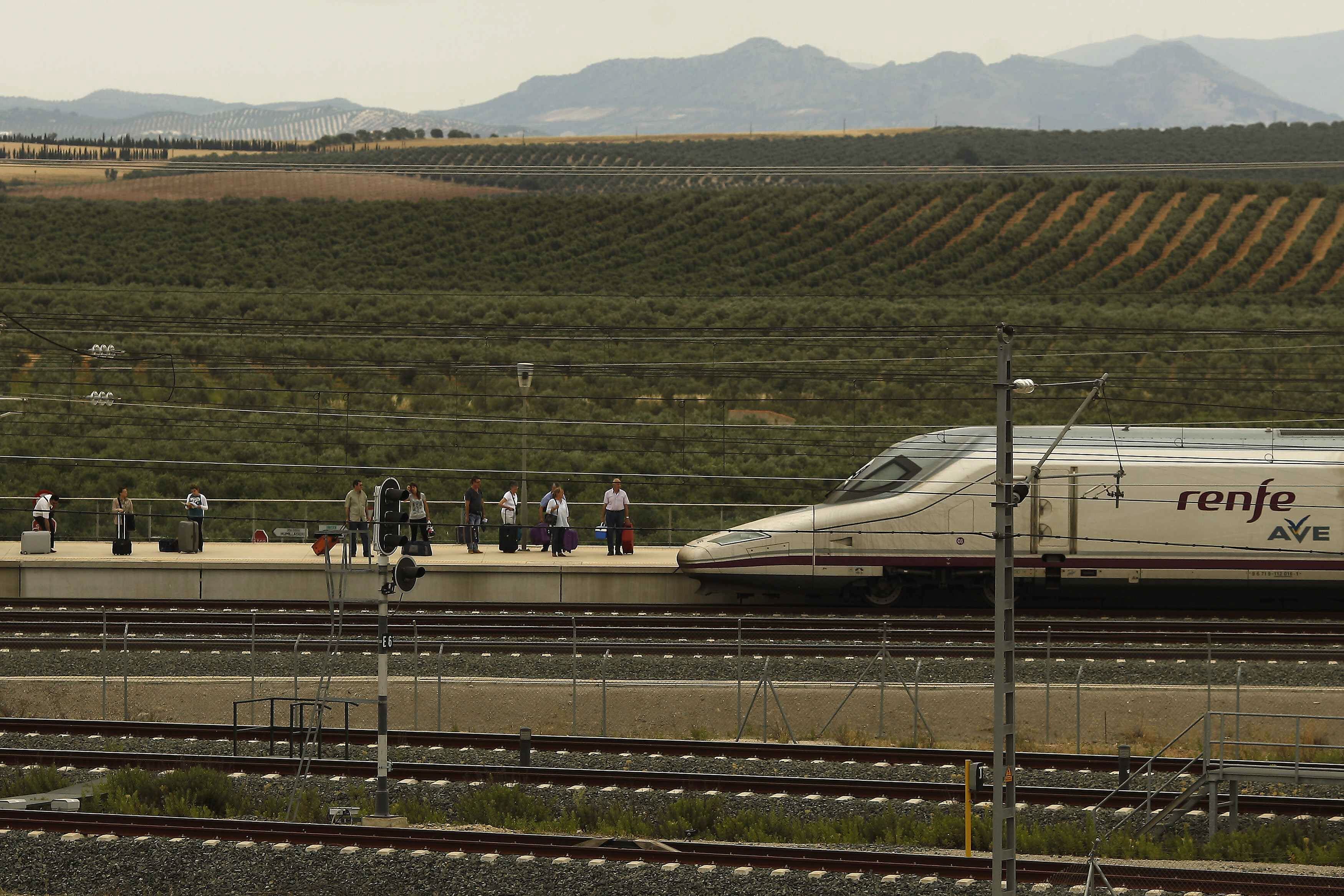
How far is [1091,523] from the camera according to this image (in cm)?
2784

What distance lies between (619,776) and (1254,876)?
24.1ft

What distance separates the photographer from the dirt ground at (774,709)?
21.9 m

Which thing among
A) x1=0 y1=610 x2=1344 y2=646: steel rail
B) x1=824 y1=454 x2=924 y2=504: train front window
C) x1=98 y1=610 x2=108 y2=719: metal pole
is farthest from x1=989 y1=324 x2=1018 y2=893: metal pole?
x1=824 y1=454 x2=924 y2=504: train front window

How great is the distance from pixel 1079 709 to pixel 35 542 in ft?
68.6

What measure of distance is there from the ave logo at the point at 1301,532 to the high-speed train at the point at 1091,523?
2 cm

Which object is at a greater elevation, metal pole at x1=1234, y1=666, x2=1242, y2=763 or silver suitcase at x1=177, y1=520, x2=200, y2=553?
silver suitcase at x1=177, y1=520, x2=200, y2=553

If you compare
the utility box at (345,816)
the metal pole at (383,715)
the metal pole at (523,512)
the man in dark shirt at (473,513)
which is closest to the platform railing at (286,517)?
the metal pole at (523,512)

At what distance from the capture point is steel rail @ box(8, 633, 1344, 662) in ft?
80.6

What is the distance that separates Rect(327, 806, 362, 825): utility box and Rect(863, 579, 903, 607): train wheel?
46.5ft

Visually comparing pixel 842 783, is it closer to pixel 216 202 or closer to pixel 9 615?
pixel 9 615

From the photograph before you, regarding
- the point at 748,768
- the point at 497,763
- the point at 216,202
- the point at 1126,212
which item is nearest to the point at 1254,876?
the point at 748,768

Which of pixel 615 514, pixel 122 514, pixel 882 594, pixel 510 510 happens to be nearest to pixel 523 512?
pixel 510 510

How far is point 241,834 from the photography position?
1575cm

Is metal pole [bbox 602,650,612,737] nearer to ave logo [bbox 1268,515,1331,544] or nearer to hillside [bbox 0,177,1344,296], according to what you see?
ave logo [bbox 1268,515,1331,544]
